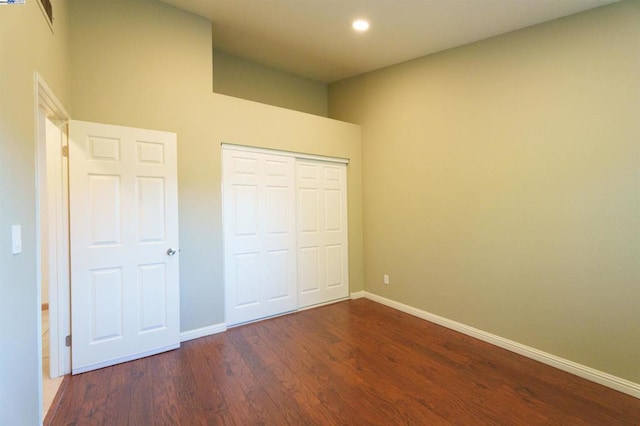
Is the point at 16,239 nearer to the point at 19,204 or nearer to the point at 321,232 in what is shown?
the point at 19,204

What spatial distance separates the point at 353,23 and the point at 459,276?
9.61ft

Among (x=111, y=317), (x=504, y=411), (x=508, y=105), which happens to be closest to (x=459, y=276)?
(x=504, y=411)

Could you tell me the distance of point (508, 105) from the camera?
289 cm

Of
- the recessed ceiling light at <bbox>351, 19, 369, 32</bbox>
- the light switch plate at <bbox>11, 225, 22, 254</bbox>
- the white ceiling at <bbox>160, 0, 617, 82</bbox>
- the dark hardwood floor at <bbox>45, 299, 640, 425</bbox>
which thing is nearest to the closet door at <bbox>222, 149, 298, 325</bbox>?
the dark hardwood floor at <bbox>45, 299, 640, 425</bbox>

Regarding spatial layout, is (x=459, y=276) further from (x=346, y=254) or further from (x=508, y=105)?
(x=508, y=105)

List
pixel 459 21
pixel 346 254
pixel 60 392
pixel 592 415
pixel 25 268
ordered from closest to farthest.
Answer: pixel 25 268 < pixel 592 415 < pixel 60 392 < pixel 459 21 < pixel 346 254

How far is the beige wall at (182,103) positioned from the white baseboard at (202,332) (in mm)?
42

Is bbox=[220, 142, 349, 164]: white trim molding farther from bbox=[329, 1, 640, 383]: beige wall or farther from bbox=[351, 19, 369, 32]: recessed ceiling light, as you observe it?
bbox=[351, 19, 369, 32]: recessed ceiling light

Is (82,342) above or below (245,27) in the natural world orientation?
below

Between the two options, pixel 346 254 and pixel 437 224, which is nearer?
pixel 437 224

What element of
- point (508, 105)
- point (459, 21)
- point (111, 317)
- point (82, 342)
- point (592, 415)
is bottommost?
point (592, 415)

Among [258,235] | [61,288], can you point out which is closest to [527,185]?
[258,235]

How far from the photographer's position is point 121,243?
258 centimetres

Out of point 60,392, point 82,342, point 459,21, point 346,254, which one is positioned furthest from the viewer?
point 346,254
